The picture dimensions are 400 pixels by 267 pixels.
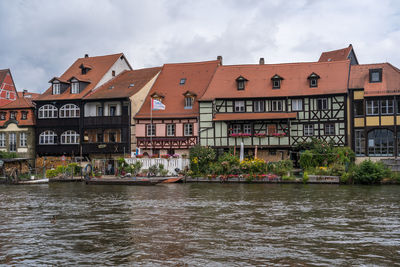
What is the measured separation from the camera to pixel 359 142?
43.1 m

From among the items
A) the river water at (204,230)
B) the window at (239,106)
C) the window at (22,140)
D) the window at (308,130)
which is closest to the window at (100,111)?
the window at (22,140)

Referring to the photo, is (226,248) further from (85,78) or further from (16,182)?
(85,78)

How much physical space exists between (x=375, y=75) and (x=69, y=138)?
32027 millimetres

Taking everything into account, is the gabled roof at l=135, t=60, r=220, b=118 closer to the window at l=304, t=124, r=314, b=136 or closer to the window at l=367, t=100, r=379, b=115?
the window at l=304, t=124, r=314, b=136

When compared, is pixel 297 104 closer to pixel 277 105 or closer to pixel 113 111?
pixel 277 105

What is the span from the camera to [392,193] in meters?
29.6

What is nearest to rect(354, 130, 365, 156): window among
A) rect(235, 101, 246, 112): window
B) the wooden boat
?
rect(235, 101, 246, 112): window

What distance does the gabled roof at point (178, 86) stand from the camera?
49000 mm

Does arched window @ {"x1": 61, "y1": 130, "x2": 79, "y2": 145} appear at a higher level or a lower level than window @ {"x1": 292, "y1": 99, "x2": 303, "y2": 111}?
lower

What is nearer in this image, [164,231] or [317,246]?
[317,246]

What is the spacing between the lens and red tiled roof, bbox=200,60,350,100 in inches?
1769

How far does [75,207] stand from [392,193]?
63.0 feet

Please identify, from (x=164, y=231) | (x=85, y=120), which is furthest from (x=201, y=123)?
(x=164, y=231)

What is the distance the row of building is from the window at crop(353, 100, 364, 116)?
0.09 m
